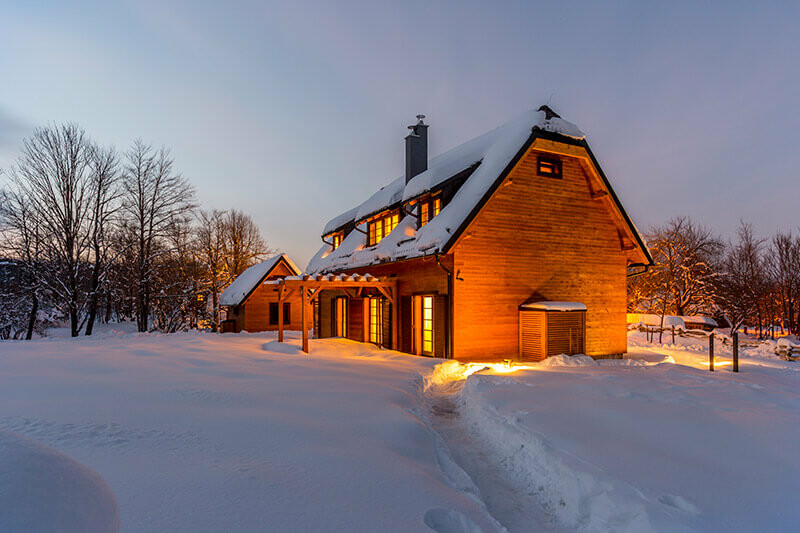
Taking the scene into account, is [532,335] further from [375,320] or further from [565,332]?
[375,320]

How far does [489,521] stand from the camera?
360 cm

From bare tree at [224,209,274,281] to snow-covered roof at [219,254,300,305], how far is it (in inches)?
305

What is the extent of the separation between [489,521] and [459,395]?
17.7ft

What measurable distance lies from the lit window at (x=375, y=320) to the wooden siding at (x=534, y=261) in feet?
15.9

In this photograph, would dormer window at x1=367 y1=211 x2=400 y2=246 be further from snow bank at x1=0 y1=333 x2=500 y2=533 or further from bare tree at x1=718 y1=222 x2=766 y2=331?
bare tree at x1=718 y1=222 x2=766 y2=331

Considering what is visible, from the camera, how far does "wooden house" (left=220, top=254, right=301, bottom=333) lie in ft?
80.3

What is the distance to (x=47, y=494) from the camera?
1742mm

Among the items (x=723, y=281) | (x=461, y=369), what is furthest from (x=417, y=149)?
(x=723, y=281)

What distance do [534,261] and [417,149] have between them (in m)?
8.01

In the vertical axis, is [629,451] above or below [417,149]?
below

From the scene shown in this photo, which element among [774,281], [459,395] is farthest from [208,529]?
[774,281]

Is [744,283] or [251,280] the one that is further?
[744,283]

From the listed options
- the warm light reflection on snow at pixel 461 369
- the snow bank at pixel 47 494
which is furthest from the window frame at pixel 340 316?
the snow bank at pixel 47 494

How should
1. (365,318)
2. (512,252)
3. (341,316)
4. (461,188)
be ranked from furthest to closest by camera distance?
(341,316) < (365,318) < (461,188) < (512,252)
